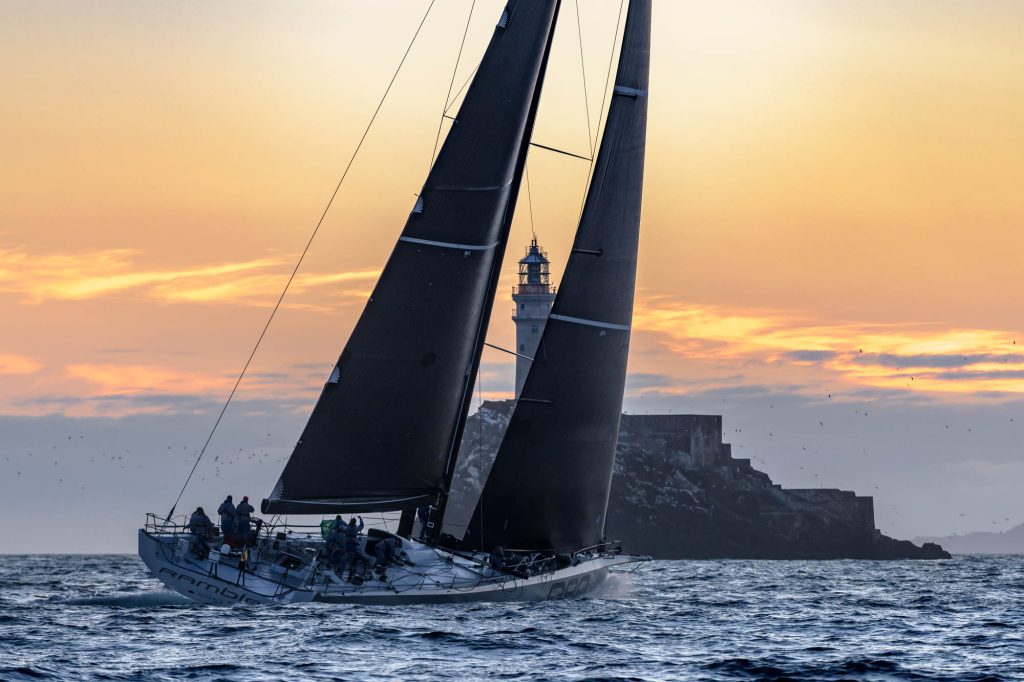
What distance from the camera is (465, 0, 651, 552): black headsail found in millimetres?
26281

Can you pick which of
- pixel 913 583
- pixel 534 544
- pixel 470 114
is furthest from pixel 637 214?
pixel 913 583

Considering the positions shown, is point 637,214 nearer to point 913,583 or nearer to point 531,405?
point 531,405

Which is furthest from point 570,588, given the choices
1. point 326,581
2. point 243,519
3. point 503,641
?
point 503,641

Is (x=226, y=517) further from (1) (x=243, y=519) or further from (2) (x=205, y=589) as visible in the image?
(2) (x=205, y=589)

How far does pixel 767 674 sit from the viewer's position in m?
17.7

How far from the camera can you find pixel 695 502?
100 metres

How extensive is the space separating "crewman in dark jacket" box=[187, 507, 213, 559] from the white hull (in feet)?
0.45

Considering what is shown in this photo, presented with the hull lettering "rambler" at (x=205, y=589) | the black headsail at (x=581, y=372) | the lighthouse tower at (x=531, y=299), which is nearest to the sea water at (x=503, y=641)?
the hull lettering "rambler" at (x=205, y=589)

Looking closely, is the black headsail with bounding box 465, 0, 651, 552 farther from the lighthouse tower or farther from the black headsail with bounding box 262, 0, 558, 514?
the lighthouse tower

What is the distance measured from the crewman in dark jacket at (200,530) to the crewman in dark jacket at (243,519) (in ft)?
1.56

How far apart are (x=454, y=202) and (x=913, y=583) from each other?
27936 millimetres

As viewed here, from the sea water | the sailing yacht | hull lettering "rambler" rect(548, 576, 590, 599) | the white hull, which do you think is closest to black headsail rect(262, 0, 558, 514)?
the sailing yacht

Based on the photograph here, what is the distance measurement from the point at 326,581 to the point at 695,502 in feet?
259

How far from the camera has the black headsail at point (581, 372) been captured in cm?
2628
